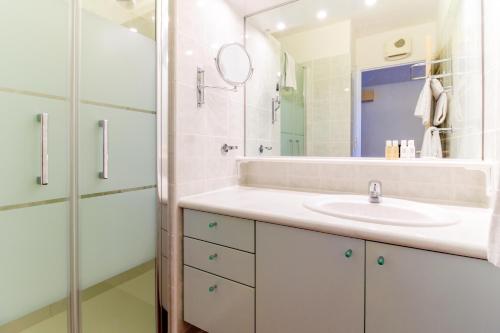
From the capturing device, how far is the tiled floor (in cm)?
126

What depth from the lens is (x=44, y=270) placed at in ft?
3.92

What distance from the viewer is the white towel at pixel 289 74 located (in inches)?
69.0

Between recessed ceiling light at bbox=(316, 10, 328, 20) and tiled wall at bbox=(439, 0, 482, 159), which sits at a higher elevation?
recessed ceiling light at bbox=(316, 10, 328, 20)

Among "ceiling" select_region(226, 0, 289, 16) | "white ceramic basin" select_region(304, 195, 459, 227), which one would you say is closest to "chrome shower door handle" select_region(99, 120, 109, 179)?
"white ceramic basin" select_region(304, 195, 459, 227)

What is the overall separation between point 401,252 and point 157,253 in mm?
1138

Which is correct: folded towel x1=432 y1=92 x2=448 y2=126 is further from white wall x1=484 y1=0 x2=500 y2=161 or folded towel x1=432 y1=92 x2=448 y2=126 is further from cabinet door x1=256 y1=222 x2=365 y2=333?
cabinet door x1=256 y1=222 x2=365 y2=333

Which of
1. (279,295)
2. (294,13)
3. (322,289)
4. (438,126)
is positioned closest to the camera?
(322,289)

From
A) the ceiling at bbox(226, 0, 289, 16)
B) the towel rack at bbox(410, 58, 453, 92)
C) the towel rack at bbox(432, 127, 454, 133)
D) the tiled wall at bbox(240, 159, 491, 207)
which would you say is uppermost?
the ceiling at bbox(226, 0, 289, 16)

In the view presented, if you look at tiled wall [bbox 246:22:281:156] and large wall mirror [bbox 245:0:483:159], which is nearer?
large wall mirror [bbox 245:0:483:159]

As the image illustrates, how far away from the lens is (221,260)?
121cm

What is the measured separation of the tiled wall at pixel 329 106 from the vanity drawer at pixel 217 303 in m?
0.93

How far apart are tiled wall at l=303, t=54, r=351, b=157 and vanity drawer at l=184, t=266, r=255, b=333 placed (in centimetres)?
93

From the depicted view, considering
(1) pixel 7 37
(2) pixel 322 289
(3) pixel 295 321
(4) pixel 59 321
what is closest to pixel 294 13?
(1) pixel 7 37

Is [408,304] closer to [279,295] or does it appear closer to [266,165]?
[279,295]
